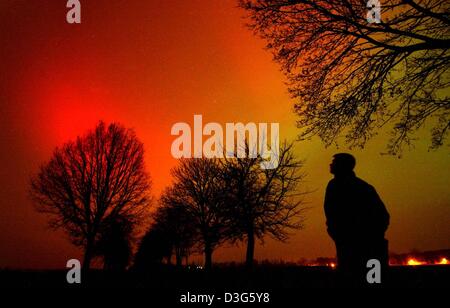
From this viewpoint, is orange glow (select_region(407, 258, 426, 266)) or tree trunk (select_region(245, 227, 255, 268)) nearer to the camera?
orange glow (select_region(407, 258, 426, 266))

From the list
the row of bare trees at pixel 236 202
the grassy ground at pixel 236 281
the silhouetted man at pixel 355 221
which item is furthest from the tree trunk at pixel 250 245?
the silhouetted man at pixel 355 221

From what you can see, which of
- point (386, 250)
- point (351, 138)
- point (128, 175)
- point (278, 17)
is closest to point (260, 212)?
point (128, 175)

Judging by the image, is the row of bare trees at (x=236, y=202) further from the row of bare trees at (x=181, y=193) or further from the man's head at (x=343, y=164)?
the man's head at (x=343, y=164)

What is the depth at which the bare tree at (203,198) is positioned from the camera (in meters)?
23.9

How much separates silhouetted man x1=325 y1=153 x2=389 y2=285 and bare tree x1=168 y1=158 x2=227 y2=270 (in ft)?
58.0

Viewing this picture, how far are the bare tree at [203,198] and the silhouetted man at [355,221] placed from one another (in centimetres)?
1767

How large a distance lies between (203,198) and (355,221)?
21.1 metres

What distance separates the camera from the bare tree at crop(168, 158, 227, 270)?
2386 centimetres

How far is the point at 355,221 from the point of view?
17.6 ft

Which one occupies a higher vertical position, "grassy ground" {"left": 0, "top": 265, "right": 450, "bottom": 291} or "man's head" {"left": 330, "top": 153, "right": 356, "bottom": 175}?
"man's head" {"left": 330, "top": 153, "right": 356, "bottom": 175}

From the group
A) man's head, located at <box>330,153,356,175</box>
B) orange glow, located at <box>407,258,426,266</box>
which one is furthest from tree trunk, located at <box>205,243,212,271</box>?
man's head, located at <box>330,153,356,175</box>

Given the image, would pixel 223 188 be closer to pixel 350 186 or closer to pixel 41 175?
pixel 41 175

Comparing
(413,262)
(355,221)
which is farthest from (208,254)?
(355,221)

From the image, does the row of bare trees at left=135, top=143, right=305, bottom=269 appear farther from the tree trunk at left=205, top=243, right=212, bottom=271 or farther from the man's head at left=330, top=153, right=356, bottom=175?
the man's head at left=330, top=153, right=356, bottom=175
